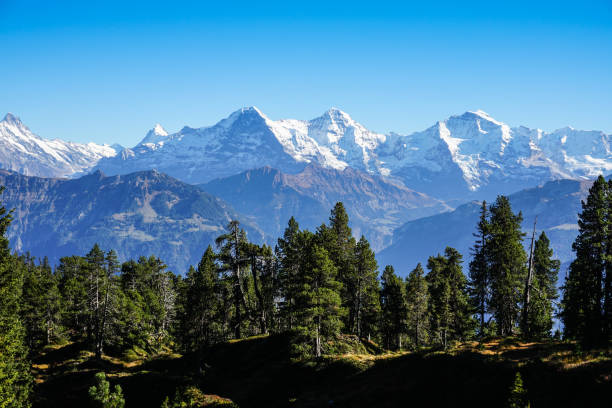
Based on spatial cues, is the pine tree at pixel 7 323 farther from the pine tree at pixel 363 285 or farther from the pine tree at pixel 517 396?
the pine tree at pixel 363 285

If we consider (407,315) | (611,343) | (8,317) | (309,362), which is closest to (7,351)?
(8,317)

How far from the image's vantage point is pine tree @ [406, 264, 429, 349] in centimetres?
6325

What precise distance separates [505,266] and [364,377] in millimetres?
25141

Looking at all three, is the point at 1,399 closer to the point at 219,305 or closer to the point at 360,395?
the point at 360,395

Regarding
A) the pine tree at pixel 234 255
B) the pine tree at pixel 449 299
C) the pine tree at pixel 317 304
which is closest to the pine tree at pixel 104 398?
the pine tree at pixel 317 304

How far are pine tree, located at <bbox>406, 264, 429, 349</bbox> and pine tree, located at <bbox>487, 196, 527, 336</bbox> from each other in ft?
35.4

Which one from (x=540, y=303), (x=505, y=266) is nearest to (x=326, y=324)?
(x=505, y=266)

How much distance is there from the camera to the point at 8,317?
3344 centimetres

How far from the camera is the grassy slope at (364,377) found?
25469 millimetres

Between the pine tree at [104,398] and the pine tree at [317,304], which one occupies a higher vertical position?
the pine tree at [317,304]

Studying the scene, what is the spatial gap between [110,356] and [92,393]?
35.5m

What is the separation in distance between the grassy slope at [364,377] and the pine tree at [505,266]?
620 inches

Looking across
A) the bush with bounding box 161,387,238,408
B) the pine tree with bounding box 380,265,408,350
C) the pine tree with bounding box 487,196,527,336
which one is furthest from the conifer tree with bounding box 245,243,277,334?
the pine tree with bounding box 487,196,527,336

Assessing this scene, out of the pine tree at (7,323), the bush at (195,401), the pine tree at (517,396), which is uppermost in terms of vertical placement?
the pine tree at (7,323)
